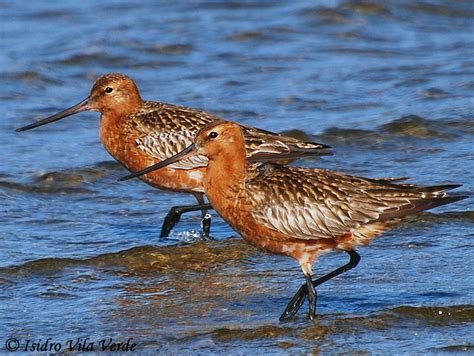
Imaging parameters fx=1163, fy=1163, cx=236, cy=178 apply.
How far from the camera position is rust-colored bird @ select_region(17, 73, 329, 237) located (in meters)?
10.4

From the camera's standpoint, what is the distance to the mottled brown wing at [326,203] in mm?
8094

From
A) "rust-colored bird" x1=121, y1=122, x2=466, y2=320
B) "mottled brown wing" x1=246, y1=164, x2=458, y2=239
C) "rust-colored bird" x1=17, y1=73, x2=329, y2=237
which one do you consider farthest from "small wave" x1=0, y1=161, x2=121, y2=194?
"mottled brown wing" x1=246, y1=164, x2=458, y2=239

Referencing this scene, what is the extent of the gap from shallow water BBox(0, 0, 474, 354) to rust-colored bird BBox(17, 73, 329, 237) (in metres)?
0.50

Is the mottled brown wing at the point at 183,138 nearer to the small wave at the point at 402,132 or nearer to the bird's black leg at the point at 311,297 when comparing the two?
the bird's black leg at the point at 311,297

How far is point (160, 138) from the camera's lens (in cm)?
1055

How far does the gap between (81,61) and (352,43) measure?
4.02m

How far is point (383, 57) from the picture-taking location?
16.5m

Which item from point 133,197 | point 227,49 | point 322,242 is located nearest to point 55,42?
point 227,49

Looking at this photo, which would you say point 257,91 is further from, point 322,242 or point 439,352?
point 439,352

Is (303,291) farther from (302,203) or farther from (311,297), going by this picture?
(302,203)

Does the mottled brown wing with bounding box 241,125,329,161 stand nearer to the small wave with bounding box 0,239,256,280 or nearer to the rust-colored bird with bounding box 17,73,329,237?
the rust-colored bird with bounding box 17,73,329,237

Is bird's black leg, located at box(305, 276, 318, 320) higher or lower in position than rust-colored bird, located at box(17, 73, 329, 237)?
lower

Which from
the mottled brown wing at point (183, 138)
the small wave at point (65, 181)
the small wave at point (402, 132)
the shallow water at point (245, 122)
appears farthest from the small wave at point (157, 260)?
the small wave at point (402, 132)

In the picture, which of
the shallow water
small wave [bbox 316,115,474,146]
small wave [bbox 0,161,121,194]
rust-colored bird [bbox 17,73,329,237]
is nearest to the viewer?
the shallow water
